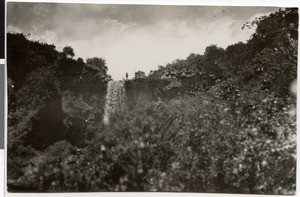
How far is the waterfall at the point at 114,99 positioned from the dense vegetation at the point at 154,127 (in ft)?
0.15

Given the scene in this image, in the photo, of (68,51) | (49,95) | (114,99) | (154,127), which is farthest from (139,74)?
(49,95)

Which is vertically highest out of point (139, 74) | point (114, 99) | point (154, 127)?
point (139, 74)

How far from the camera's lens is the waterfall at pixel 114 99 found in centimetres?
342

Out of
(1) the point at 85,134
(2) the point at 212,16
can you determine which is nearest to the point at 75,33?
(1) the point at 85,134

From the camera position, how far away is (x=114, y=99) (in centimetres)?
343

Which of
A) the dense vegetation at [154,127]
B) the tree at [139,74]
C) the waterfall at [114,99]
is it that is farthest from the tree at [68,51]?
the tree at [139,74]

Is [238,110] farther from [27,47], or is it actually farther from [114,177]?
[27,47]

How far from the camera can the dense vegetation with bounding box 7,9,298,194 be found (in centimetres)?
342

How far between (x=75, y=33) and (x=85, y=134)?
0.79m

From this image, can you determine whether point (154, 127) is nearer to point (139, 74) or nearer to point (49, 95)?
point (139, 74)

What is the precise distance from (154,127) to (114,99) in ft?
1.24

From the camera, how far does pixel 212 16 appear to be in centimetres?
346

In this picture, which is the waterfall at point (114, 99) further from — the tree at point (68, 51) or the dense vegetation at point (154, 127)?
the tree at point (68, 51)

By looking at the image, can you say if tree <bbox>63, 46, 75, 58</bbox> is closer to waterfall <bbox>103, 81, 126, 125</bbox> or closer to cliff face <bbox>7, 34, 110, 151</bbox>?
cliff face <bbox>7, 34, 110, 151</bbox>
